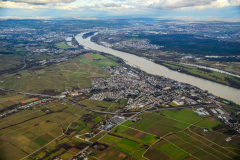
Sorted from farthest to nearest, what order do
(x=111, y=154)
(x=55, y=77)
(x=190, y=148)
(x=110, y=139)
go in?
(x=55, y=77), (x=110, y=139), (x=190, y=148), (x=111, y=154)

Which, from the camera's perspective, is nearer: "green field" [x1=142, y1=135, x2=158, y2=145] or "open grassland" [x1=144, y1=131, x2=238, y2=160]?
"open grassland" [x1=144, y1=131, x2=238, y2=160]

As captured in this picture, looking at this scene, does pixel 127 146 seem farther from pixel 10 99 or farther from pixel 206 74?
pixel 206 74

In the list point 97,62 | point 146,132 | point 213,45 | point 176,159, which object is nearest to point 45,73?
point 97,62

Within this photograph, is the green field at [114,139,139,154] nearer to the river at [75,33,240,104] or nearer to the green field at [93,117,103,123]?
the green field at [93,117,103,123]

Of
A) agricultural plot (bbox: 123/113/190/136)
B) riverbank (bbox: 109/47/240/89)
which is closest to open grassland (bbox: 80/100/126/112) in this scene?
agricultural plot (bbox: 123/113/190/136)

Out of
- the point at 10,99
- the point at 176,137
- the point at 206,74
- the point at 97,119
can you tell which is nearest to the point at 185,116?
the point at 176,137

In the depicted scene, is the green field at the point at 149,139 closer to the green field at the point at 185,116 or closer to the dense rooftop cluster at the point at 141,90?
the green field at the point at 185,116
